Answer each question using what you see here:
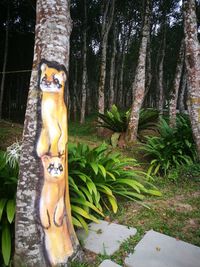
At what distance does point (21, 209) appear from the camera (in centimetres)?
325

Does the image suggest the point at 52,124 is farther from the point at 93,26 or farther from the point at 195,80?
the point at 93,26

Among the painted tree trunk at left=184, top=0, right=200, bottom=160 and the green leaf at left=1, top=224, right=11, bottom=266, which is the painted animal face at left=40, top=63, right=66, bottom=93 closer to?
the green leaf at left=1, top=224, right=11, bottom=266

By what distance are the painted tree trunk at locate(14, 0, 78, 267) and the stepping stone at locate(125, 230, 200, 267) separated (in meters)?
0.91

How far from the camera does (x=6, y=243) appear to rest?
140 inches

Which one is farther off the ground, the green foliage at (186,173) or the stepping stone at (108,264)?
the green foliage at (186,173)

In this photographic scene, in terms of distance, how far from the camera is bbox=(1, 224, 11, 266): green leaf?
3.43 metres

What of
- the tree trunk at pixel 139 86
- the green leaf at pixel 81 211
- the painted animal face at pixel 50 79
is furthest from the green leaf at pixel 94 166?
the tree trunk at pixel 139 86

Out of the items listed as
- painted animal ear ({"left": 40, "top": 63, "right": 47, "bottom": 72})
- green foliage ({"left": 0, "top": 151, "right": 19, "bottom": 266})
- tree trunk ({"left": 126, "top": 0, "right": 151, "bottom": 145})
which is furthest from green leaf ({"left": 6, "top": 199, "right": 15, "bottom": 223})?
tree trunk ({"left": 126, "top": 0, "right": 151, "bottom": 145})

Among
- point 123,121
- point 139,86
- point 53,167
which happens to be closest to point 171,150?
point 139,86

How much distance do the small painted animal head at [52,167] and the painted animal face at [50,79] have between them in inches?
29.2

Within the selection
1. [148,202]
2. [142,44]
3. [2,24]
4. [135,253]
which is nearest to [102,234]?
[135,253]

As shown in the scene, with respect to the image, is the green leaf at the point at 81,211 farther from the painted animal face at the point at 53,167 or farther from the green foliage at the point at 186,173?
the green foliage at the point at 186,173

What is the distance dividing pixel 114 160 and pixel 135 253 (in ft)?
6.39

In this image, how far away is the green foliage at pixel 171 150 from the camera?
6531mm
